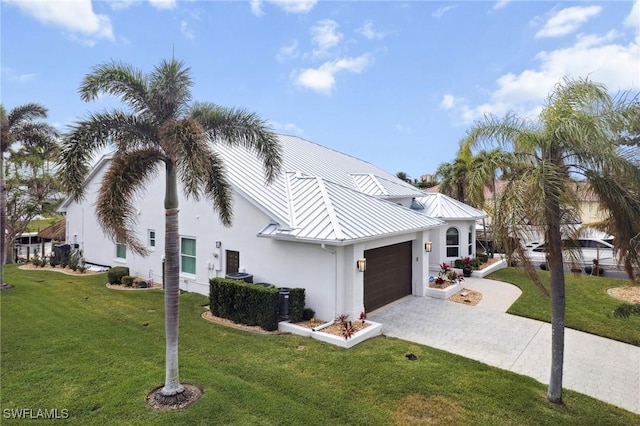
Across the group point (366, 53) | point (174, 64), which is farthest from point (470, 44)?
point (174, 64)

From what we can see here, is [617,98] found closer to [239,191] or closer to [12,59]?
[239,191]

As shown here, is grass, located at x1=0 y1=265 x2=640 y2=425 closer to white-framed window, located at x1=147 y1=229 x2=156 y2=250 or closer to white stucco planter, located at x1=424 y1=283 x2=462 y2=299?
white stucco planter, located at x1=424 y1=283 x2=462 y2=299

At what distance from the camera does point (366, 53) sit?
1994cm

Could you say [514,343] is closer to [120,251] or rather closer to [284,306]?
[284,306]

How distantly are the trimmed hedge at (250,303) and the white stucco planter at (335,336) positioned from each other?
391 mm

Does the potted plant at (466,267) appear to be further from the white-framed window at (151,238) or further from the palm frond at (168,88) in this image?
the palm frond at (168,88)

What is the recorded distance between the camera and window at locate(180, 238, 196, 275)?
1572 cm

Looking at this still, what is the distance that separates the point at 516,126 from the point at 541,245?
227cm

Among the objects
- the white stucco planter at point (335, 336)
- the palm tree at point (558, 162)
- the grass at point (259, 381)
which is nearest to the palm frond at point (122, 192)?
the grass at point (259, 381)

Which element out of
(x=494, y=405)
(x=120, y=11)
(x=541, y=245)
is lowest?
(x=494, y=405)

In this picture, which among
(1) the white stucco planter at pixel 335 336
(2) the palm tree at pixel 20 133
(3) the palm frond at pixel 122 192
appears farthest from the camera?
(2) the palm tree at pixel 20 133

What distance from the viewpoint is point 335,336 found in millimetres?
10031

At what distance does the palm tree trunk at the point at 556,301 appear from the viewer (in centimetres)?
660

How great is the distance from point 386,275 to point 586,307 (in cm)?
735
